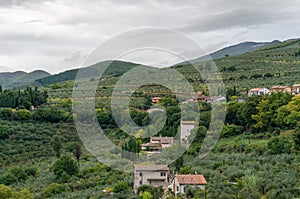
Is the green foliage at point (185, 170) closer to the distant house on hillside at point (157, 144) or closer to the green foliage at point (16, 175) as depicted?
the distant house on hillside at point (157, 144)

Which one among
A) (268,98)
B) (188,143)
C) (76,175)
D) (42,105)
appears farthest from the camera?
(42,105)

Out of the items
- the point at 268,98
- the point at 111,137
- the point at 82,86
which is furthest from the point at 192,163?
the point at 82,86

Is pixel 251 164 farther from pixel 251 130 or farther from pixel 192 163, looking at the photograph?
pixel 251 130

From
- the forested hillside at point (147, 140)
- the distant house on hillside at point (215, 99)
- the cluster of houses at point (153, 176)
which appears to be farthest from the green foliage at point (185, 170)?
the distant house on hillside at point (215, 99)

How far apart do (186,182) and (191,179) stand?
0.27 metres

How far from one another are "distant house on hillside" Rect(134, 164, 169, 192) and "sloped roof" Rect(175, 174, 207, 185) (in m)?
1.92

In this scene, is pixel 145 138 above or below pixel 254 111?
below

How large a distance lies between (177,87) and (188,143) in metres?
19.0

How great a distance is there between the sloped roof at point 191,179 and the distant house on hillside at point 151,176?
6.31ft

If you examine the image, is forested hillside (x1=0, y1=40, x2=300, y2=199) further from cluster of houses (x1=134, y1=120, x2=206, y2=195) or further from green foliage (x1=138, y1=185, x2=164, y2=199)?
cluster of houses (x1=134, y1=120, x2=206, y2=195)

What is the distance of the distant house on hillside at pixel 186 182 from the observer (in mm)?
19016

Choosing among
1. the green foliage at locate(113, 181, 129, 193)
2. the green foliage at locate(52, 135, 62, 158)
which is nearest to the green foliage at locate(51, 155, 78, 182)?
the green foliage at locate(113, 181, 129, 193)

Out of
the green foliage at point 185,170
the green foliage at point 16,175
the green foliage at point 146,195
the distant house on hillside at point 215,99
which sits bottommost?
the green foliage at point 16,175

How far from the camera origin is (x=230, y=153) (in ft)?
84.0
